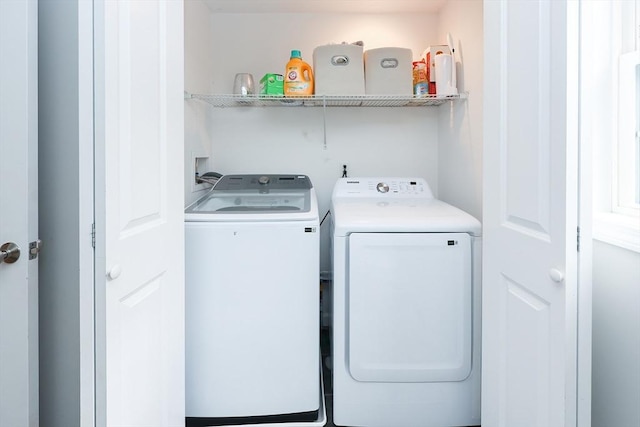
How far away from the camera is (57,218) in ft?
3.41

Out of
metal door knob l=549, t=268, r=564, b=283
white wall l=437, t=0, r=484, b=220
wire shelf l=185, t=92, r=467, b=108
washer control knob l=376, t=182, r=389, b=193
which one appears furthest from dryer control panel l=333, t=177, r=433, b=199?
metal door knob l=549, t=268, r=564, b=283

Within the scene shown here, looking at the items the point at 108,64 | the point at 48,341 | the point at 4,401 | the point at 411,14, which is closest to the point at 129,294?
the point at 48,341

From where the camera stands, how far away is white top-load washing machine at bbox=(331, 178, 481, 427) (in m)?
1.71

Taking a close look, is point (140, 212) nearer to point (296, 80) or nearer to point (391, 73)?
point (296, 80)

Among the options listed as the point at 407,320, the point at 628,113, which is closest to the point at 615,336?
the point at 628,113

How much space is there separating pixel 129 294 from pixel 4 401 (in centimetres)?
35

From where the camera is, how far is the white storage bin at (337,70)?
2.28 metres

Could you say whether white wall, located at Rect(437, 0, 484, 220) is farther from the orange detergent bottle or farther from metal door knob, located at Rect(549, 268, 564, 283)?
metal door knob, located at Rect(549, 268, 564, 283)

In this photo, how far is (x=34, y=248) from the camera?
0.99m

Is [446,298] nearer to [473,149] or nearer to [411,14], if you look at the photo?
[473,149]

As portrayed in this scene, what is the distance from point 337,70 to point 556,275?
173 centimetres

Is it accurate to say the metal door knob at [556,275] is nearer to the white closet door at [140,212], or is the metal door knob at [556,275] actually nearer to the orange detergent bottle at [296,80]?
the white closet door at [140,212]

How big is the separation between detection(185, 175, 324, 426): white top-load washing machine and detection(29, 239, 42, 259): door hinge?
28.1 inches

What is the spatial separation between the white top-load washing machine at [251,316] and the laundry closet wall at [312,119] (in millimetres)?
933
